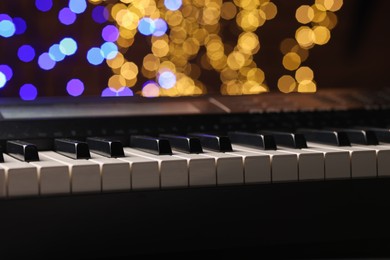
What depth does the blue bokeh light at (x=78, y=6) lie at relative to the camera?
195 cm

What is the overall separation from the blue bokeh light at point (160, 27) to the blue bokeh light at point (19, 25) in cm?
37

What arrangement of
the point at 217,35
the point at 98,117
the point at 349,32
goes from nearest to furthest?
1. the point at 98,117
2. the point at 217,35
3. the point at 349,32

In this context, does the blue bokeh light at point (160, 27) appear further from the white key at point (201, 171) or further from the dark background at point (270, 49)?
the white key at point (201, 171)

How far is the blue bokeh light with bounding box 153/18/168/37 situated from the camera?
2006mm

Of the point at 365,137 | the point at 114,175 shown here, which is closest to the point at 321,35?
the point at 365,137

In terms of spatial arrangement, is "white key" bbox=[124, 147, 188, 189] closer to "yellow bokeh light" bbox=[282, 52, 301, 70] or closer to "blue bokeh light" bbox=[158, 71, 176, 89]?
"blue bokeh light" bbox=[158, 71, 176, 89]

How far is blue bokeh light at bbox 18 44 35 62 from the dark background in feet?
0.04

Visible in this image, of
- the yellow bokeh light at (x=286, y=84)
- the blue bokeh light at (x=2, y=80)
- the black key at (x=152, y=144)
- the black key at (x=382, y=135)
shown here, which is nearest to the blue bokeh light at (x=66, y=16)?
the blue bokeh light at (x=2, y=80)

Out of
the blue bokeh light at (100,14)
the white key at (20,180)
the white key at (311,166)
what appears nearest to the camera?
the white key at (20,180)

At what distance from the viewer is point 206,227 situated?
153 centimetres

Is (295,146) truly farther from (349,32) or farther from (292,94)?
(349,32)

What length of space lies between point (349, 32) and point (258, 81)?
0.37m

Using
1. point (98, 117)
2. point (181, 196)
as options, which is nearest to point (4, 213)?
point (181, 196)

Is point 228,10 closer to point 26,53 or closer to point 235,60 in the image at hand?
point 235,60
